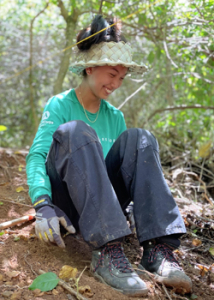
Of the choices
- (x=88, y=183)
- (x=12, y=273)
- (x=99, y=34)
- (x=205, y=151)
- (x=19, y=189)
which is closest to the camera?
(x=12, y=273)

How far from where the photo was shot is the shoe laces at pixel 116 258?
132 centimetres

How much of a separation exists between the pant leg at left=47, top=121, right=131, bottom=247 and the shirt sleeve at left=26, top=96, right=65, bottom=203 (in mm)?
105

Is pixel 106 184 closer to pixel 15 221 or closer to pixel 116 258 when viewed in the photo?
pixel 116 258

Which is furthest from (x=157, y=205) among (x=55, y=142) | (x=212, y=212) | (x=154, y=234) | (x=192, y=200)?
(x=192, y=200)

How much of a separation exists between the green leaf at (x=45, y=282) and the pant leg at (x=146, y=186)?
1.48 ft

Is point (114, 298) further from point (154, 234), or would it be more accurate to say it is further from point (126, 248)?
point (126, 248)

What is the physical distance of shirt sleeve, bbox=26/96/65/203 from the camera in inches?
58.4

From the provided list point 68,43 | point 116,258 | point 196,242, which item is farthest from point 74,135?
point 68,43

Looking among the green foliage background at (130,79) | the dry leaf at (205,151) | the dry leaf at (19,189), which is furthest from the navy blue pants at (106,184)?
the green foliage background at (130,79)

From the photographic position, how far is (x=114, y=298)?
120cm

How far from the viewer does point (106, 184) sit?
137 cm

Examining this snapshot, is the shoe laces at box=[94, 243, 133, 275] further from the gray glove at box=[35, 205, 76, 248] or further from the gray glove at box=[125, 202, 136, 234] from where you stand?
the gray glove at box=[125, 202, 136, 234]

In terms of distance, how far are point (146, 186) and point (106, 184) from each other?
224 millimetres

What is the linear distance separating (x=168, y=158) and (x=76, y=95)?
1.66 m
